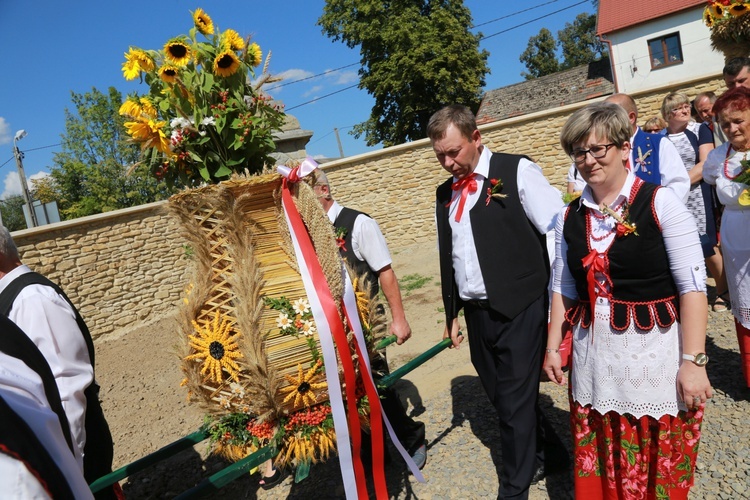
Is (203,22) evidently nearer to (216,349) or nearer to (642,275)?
(216,349)

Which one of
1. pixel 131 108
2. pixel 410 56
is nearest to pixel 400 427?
pixel 131 108

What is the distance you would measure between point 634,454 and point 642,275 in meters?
0.77

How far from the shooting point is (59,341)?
2.23 meters

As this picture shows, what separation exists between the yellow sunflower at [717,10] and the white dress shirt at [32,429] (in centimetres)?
481

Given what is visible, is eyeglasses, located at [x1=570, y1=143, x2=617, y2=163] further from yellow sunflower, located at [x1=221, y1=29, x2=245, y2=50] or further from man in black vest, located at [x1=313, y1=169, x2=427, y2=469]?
yellow sunflower, located at [x1=221, y1=29, x2=245, y2=50]

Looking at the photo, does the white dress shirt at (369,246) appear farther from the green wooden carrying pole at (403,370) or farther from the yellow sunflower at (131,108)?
the yellow sunflower at (131,108)

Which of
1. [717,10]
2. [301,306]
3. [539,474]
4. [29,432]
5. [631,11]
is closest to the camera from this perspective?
[29,432]

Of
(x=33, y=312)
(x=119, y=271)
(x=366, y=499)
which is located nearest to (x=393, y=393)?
(x=366, y=499)

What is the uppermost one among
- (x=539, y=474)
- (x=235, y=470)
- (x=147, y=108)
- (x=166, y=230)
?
(x=147, y=108)

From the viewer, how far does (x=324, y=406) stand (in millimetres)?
2305

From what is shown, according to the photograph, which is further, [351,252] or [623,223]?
[351,252]

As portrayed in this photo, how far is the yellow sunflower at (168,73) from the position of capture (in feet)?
7.47

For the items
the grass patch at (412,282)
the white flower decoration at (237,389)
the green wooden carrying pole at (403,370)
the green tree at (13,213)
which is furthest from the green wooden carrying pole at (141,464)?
the green tree at (13,213)

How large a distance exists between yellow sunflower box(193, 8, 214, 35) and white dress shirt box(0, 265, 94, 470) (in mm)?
1324
